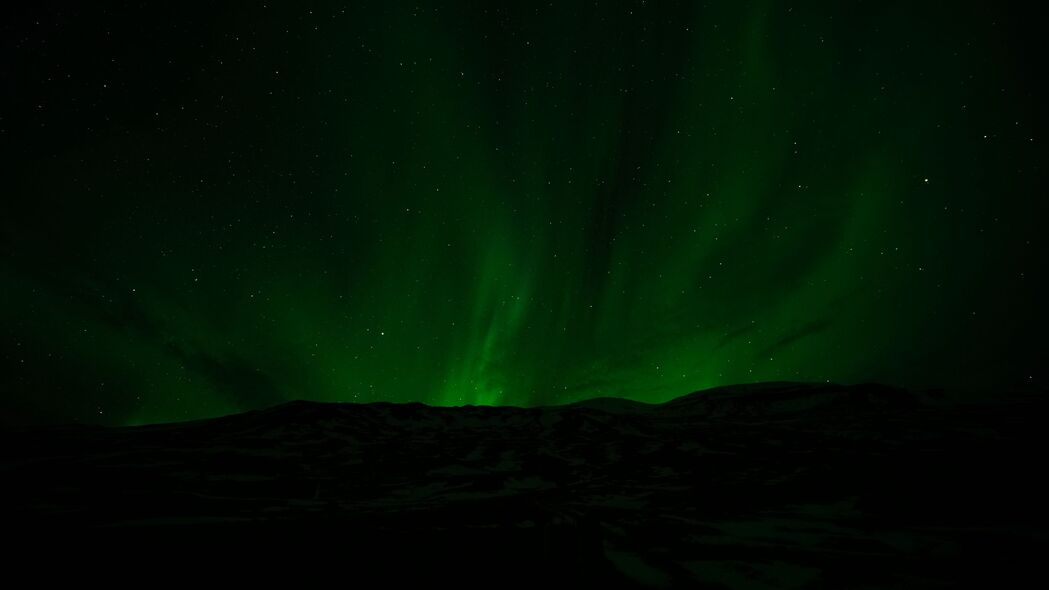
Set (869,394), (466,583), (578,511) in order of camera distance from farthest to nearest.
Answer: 1. (869,394)
2. (578,511)
3. (466,583)

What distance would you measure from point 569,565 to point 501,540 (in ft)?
2.46

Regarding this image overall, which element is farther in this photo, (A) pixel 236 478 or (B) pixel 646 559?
(A) pixel 236 478

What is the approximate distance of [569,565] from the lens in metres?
3.13

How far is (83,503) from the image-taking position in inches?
200

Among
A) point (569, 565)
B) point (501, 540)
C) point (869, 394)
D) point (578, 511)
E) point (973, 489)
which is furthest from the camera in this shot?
point (869, 394)

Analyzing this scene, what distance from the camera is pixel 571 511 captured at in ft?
15.1

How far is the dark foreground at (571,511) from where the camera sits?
3.09m

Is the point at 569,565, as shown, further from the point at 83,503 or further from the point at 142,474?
the point at 142,474

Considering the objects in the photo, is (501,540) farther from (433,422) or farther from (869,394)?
(869,394)

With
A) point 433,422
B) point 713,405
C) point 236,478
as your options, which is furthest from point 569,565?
point 713,405

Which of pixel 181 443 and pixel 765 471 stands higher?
pixel 181 443

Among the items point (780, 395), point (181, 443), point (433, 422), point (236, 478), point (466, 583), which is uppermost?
point (780, 395)

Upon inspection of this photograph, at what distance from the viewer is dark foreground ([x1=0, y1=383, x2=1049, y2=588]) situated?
3.09 metres

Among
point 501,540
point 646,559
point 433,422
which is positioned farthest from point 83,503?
point 433,422
